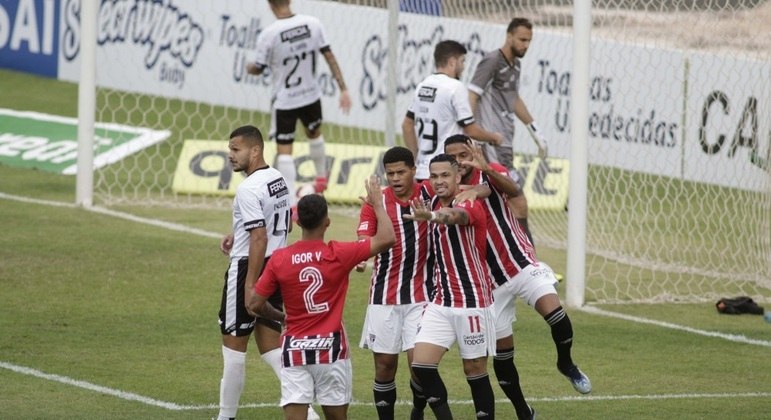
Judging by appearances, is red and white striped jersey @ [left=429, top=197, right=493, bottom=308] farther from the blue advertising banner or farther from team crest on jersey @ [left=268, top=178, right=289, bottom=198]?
the blue advertising banner

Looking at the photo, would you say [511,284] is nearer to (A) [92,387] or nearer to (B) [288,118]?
(A) [92,387]

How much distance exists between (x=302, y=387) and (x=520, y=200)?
2326mm

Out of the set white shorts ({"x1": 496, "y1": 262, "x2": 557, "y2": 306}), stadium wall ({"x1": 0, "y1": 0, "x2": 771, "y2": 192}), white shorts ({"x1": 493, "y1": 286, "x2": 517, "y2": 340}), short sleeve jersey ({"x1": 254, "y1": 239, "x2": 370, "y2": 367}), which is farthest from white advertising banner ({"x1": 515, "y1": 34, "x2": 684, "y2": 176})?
short sleeve jersey ({"x1": 254, "y1": 239, "x2": 370, "y2": 367})

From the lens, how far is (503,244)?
30.5 ft

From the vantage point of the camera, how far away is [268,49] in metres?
15.4

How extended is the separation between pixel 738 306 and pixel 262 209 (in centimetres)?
598

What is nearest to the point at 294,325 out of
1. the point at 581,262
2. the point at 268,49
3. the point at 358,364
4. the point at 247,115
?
the point at 358,364

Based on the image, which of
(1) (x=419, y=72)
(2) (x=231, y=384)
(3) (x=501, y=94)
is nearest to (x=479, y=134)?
(3) (x=501, y=94)

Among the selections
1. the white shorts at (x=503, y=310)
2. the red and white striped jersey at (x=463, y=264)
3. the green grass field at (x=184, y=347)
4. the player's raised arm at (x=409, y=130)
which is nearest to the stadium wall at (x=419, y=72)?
the green grass field at (x=184, y=347)

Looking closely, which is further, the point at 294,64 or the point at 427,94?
the point at 294,64

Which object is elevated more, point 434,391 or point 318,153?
point 318,153

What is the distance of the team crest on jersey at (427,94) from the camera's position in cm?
1257

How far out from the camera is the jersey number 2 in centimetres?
764

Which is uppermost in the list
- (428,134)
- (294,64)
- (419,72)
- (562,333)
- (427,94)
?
(419,72)
